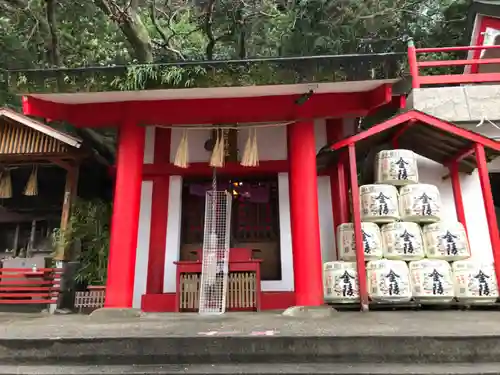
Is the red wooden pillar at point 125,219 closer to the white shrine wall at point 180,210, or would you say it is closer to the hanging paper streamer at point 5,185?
the white shrine wall at point 180,210

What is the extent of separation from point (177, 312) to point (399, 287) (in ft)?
11.6

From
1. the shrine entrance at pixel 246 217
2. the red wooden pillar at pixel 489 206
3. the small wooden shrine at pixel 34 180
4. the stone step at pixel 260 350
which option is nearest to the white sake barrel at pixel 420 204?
the red wooden pillar at pixel 489 206

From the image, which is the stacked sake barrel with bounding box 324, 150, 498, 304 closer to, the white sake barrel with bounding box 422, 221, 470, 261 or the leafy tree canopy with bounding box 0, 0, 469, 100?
the white sake barrel with bounding box 422, 221, 470, 261

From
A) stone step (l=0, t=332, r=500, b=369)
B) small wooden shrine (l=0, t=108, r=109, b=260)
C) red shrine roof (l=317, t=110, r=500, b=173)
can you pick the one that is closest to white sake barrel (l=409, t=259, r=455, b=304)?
red shrine roof (l=317, t=110, r=500, b=173)

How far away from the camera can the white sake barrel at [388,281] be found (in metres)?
5.87

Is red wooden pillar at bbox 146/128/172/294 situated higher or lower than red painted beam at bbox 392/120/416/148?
lower

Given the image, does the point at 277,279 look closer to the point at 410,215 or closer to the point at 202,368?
the point at 410,215

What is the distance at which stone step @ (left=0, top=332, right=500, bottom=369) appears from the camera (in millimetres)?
3348

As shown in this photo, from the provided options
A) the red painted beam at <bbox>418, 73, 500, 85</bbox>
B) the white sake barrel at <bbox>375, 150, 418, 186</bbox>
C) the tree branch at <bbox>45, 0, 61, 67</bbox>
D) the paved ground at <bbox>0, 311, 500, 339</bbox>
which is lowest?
the paved ground at <bbox>0, 311, 500, 339</bbox>

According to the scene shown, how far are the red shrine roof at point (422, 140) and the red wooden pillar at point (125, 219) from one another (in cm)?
312

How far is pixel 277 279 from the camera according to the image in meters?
7.30

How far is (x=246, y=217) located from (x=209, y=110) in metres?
2.24

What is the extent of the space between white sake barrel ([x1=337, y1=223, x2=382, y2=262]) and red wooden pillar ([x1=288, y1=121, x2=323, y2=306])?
61 centimetres

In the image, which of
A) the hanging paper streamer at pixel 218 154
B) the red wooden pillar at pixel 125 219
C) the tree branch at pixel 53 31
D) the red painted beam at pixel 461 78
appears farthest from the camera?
the tree branch at pixel 53 31
